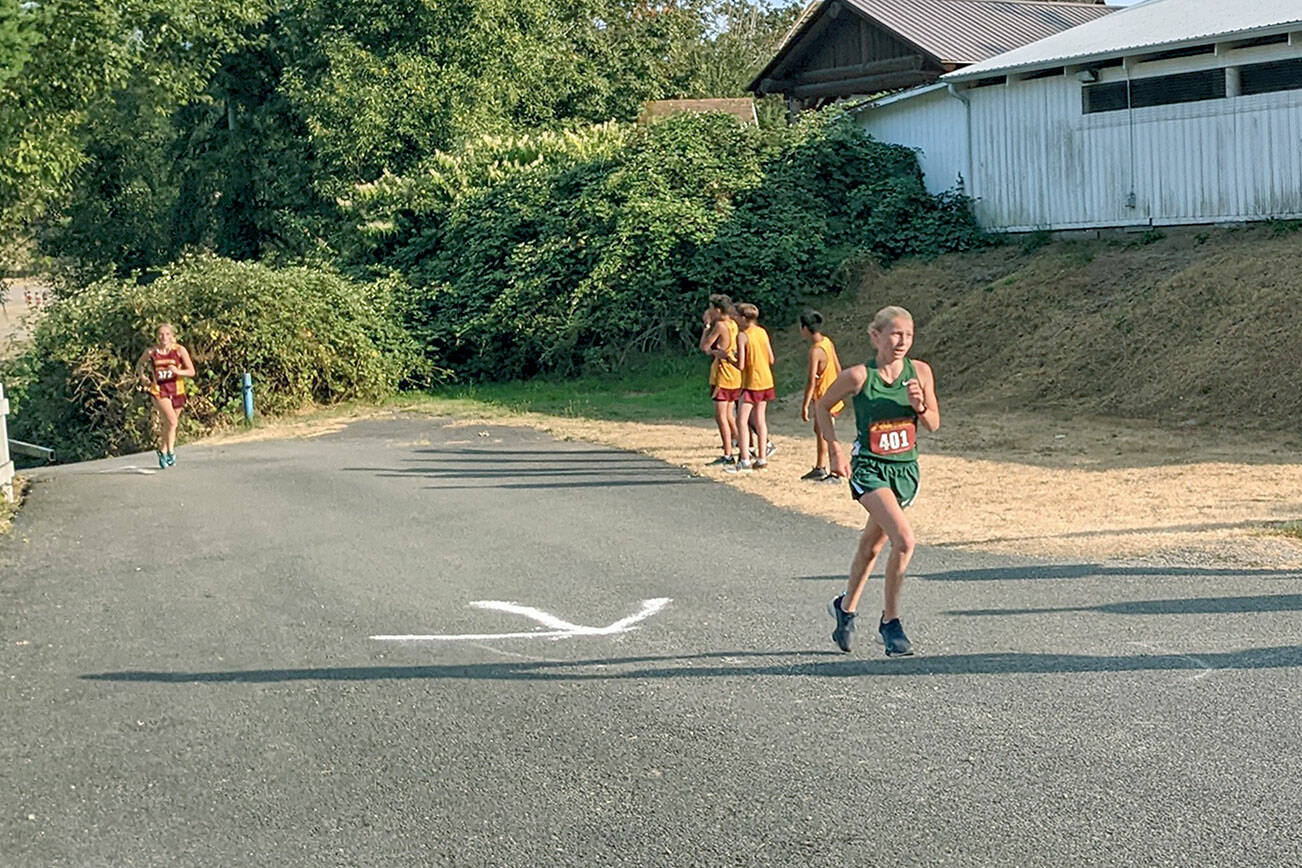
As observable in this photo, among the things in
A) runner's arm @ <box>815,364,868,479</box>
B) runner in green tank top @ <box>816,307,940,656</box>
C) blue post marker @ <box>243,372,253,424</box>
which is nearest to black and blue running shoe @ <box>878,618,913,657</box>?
runner in green tank top @ <box>816,307,940,656</box>

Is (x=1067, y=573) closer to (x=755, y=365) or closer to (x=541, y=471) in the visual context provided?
(x=755, y=365)

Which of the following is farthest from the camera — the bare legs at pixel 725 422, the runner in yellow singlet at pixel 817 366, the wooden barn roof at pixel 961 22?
the wooden barn roof at pixel 961 22

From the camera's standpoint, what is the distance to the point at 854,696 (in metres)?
7.05

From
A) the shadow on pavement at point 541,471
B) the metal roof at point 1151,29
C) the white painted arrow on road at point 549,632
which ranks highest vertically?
the metal roof at point 1151,29

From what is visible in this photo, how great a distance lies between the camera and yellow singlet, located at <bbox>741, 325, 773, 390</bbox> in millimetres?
16062

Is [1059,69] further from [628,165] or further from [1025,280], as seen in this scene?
[628,165]

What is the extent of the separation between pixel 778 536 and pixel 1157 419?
803 centimetres

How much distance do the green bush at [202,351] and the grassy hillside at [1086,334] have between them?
8.10 feet

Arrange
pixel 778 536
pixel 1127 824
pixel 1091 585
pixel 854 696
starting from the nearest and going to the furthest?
pixel 1127 824 → pixel 854 696 → pixel 1091 585 → pixel 778 536

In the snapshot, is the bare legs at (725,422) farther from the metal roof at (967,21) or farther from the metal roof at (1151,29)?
the metal roof at (967,21)

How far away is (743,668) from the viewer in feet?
25.2

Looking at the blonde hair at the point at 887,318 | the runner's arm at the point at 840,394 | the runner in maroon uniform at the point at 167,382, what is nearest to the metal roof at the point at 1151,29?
the runner in maroon uniform at the point at 167,382

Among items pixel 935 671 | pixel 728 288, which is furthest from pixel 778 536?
pixel 728 288

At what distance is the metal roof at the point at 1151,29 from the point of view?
74.7 ft
